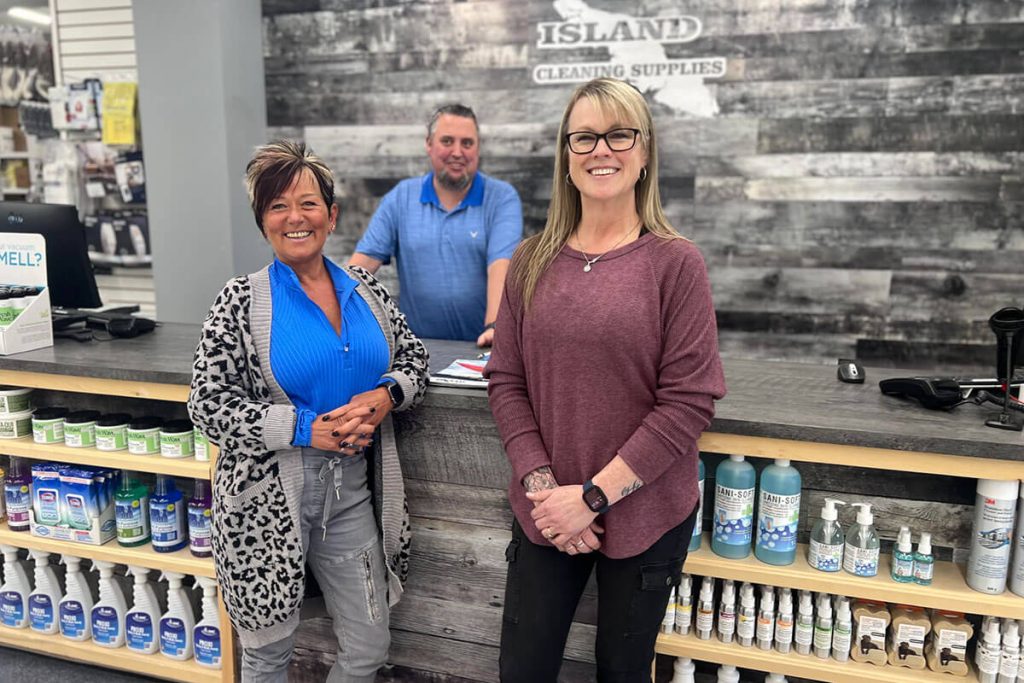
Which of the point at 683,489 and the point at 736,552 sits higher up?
the point at 683,489

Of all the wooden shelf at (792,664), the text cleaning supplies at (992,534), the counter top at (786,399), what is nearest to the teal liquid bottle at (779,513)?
the counter top at (786,399)

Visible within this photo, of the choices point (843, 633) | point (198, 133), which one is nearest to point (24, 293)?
point (198, 133)

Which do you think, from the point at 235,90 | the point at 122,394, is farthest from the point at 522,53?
the point at 122,394

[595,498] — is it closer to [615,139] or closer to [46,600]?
[615,139]

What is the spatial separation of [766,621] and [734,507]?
0.31 m

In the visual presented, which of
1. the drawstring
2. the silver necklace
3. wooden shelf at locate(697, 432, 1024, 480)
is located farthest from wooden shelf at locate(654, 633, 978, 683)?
the silver necklace

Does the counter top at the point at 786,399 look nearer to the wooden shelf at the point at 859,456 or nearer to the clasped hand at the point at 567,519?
the wooden shelf at the point at 859,456

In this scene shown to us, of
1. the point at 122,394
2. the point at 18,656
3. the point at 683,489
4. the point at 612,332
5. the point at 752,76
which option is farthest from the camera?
the point at 752,76

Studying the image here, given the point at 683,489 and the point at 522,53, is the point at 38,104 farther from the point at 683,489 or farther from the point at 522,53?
→ the point at 683,489

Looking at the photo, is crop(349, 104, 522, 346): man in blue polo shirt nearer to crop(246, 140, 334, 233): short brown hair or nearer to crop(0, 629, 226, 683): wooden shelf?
crop(246, 140, 334, 233): short brown hair

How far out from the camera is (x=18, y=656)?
2510 mm

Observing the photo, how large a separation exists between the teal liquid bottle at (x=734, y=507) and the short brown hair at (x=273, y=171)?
1.17 m

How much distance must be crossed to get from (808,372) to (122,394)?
2.04 m

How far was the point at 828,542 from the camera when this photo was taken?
1757 millimetres
